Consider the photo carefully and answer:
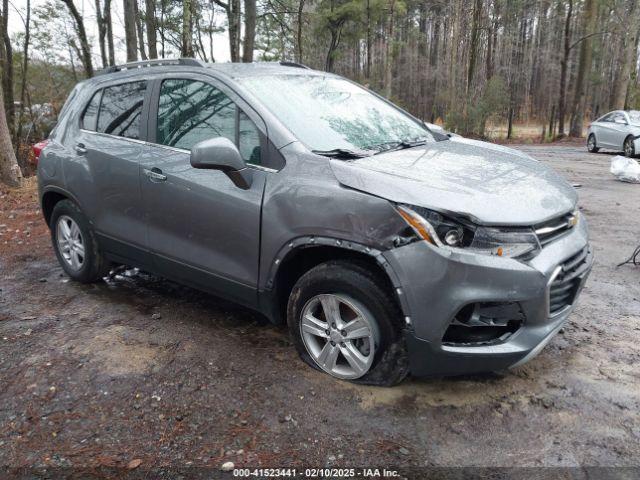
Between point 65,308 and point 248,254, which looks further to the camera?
point 65,308

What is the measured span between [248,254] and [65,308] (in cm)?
203

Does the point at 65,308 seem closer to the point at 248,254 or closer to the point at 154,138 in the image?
the point at 154,138

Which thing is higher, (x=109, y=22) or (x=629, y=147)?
(x=109, y=22)

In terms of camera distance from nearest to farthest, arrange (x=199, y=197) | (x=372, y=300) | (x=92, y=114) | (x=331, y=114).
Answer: (x=372, y=300), (x=199, y=197), (x=331, y=114), (x=92, y=114)

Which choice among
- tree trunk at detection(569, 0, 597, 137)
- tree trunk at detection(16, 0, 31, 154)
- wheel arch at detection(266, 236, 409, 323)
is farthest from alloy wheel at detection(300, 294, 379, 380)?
tree trunk at detection(569, 0, 597, 137)

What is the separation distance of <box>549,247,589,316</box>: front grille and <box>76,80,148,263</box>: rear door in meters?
2.79

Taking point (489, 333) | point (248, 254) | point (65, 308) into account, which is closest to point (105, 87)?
point (65, 308)

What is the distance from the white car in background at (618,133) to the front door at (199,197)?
13.8 metres

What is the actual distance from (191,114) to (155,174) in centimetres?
49

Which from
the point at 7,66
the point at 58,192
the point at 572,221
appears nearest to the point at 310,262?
the point at 572,221

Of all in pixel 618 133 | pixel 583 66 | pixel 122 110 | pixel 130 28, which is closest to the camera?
pixel 122 110

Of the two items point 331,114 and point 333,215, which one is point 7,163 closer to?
point 331,114

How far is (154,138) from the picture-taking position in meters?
3.70

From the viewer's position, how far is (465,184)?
268 cm
